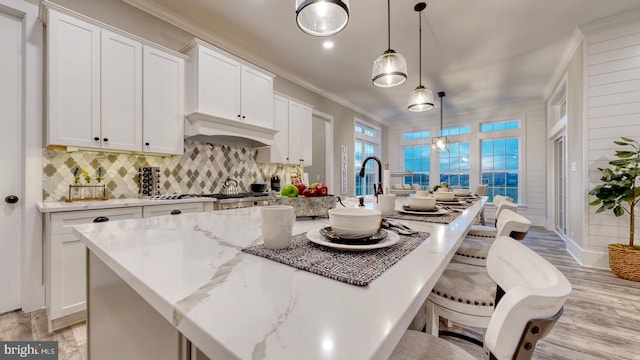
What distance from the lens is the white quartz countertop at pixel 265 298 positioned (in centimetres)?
34

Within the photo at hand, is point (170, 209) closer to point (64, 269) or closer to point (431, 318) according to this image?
point (64, 269)

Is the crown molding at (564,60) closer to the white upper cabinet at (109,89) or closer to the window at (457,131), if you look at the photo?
the window at (457,131)

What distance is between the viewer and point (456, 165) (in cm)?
714

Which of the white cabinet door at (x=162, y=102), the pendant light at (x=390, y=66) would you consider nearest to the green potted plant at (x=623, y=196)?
the pendant light at (x=390, y=66)

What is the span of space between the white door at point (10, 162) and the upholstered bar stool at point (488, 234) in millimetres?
3319

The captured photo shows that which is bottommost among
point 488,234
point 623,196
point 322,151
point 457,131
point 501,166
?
point 488,234

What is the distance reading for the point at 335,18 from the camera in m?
1.60

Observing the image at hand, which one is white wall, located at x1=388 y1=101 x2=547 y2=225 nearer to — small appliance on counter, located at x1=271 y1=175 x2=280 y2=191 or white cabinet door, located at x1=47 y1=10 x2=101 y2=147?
small appliance on counter, located at x1=271 y1=175 x2=280 y2=191

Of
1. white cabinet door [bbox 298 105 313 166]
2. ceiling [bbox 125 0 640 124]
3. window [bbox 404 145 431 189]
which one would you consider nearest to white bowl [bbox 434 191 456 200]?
ceiling [bbox 125 0 640 124]

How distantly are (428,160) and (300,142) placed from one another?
4.70 metres

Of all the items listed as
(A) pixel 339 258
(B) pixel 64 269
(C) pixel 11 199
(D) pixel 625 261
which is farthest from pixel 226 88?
(D) pixel 625 261

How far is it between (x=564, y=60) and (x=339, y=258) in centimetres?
539

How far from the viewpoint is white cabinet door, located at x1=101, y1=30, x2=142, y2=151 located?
7.57 feet

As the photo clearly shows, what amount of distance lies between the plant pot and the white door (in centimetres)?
571
